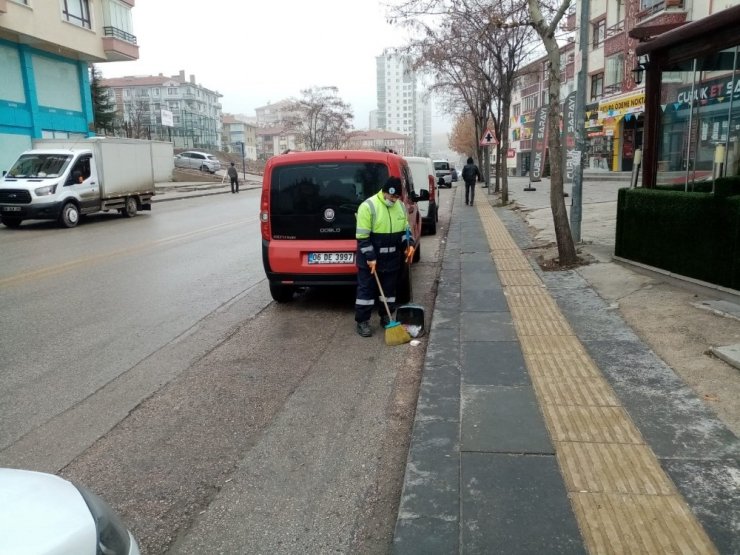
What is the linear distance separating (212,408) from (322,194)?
348 cm

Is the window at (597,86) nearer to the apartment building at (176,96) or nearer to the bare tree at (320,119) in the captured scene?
the bare tree at (320,119)

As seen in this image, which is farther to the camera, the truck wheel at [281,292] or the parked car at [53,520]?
the truck wheel at [281,292]

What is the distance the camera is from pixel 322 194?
7426 mm

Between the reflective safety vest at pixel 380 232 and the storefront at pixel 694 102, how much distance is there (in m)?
4.00

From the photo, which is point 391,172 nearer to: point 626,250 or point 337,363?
point 337,363

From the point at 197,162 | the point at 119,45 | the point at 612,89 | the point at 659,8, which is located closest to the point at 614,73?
the point at 612,89

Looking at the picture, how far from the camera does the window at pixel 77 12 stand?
100ft

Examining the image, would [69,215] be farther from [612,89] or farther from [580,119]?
[612,89]

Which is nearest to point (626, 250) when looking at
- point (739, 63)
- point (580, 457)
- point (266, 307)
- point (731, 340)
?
point (739, 63)

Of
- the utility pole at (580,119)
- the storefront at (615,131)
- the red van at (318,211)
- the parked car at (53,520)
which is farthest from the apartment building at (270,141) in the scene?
the parked car at (53,520)

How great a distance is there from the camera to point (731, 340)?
548 centimetres

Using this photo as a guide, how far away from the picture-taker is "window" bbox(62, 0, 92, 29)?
30552 millimetres

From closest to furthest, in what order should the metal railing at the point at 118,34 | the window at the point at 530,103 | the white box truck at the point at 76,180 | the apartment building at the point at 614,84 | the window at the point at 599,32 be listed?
the white box truck at the point at 76,180, the apartment building at the point at 614,84, the metal railing at the point at 118,34, the window at the point at 599,32, the window at the point at 530,103

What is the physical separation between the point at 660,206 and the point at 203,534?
7093mm
